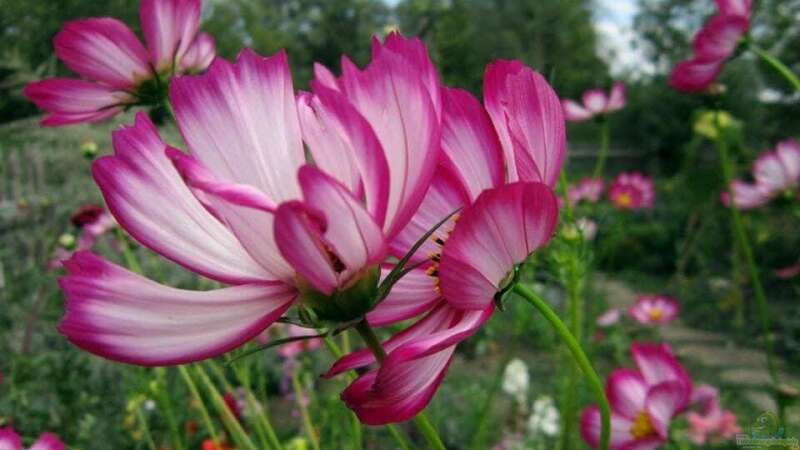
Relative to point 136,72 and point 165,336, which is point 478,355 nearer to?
point 136,72

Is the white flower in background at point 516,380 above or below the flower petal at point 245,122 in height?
below

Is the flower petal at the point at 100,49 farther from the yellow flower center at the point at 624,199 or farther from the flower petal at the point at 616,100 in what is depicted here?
the yellow flower center at the point at 624,199

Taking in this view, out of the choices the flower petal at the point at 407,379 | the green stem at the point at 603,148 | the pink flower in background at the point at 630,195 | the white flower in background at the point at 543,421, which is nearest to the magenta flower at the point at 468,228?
the flower petal at the point at 407,379

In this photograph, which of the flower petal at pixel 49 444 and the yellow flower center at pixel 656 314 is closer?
the flower petal at pixel 49 444

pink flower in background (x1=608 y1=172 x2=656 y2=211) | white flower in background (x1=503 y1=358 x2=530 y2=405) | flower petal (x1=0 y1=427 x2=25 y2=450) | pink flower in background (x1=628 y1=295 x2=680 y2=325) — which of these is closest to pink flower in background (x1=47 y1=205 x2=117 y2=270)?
flower petal (x1=0 y1=427 x2=25 y2=450)

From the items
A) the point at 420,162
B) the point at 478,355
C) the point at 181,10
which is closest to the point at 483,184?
the point at 420,162

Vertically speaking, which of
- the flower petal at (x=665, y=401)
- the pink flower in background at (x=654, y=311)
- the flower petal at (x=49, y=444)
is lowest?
the pink flower in background at (x=654, y=311)

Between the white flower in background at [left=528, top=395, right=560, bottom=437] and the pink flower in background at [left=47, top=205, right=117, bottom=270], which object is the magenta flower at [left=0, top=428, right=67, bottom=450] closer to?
the pink flower in background at [left=47, top=205, right=117, bottom=270]
